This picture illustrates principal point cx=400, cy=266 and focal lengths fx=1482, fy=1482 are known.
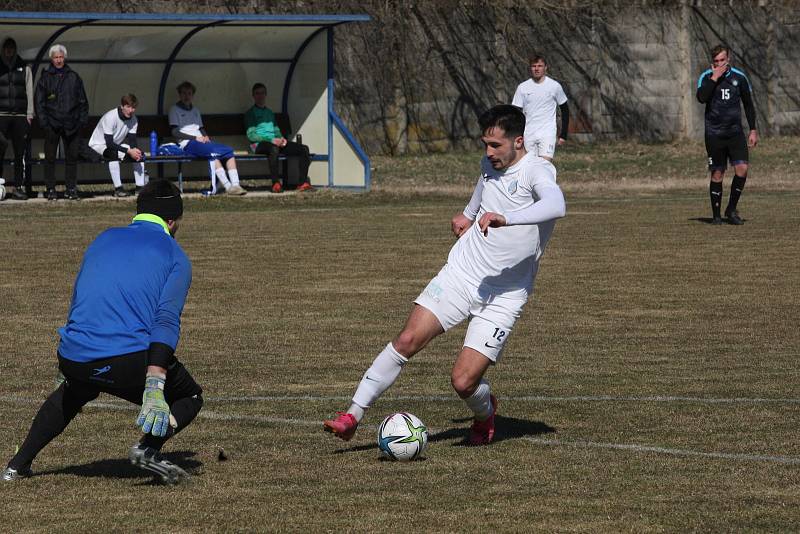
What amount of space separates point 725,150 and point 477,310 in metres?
11.9

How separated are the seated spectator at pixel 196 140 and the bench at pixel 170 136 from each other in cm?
16

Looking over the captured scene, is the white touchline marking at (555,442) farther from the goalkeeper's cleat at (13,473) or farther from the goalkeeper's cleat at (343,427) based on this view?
the goalkeeper's cleat at (13,473)

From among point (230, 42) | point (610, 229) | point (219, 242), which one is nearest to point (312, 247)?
point (219, 242)

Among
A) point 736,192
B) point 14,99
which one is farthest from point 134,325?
point 14,99

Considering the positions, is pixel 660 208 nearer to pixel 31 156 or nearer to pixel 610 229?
pixel 610 229

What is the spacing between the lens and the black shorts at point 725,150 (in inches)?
732

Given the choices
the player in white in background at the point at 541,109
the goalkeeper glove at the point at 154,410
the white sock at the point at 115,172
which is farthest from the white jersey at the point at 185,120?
the goalkeeper glove at the point at 154,410

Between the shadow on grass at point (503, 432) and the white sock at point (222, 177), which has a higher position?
the white sock at point (222, 177)

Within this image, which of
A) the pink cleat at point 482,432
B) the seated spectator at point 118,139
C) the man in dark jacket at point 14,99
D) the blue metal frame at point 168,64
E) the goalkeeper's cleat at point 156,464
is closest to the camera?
the goalkeeper's cleat at point 156,464

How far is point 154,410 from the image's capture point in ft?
20.7

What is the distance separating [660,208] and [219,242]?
725 cm

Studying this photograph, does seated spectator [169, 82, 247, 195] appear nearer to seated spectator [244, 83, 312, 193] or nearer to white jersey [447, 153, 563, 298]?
seated spectator [244, 83, 312, 193]

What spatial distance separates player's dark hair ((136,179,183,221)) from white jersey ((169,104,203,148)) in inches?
645

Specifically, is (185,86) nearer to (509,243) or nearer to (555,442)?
(509,243)
